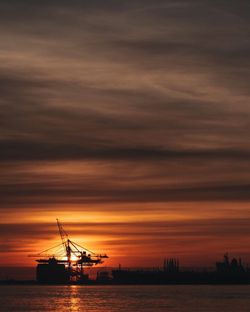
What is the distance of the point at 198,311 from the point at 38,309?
117 ft

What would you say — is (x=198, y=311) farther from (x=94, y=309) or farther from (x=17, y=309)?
(x=17, y=309)

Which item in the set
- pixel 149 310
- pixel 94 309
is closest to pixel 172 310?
pixel 149 310

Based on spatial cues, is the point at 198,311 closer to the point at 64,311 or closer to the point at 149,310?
the point at 149,310

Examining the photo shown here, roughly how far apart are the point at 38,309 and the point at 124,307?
62.1 feet

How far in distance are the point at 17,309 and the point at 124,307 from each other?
23405mm

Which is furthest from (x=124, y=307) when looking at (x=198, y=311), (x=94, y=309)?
(x=198, y=311)

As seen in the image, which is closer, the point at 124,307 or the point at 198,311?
the point at 198,311

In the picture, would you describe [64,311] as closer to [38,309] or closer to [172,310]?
[38,309]

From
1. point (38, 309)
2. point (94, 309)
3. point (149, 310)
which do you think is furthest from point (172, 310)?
point (38, 309)

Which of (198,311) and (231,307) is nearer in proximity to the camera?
(198,311)

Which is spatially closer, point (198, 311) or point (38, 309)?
point (198, 311)

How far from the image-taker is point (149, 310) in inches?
7274

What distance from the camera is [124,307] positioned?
639ft

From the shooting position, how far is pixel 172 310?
18238cm
